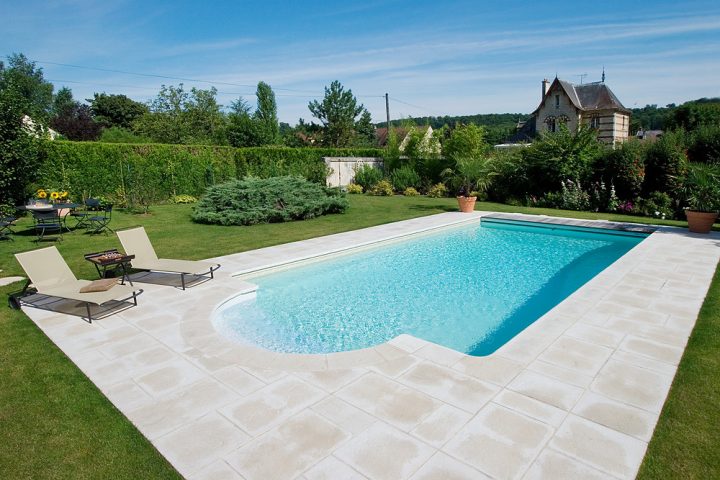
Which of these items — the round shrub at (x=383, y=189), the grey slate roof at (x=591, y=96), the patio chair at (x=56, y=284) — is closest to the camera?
the patio chair at (x=56, y=284)

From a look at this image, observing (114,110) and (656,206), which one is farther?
(114,110)

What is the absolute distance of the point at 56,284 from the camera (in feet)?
20.4

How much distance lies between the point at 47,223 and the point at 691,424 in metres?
14.1

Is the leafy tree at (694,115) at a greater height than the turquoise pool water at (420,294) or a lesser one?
greater

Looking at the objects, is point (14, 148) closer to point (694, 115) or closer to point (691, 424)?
point (691, 424)

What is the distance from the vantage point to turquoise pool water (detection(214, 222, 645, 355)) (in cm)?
601

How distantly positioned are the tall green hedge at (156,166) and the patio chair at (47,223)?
3.90m

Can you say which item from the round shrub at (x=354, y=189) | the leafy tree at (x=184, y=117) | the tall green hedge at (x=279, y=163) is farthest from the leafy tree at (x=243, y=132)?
the round shrub at (x=354, y=189)

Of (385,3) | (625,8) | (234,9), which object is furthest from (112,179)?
(625,8)

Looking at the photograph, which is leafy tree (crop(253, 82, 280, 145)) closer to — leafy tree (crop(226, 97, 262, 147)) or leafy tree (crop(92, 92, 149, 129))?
leafy tree (crop(226, 97, 262, 147))

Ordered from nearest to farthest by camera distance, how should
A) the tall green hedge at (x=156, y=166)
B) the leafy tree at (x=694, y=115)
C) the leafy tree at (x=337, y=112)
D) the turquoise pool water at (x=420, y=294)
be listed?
the turquoise pool water at (x=420, y=294) < the tall green hedge at (x=156, y=166) < the leafy tree at (x=694, y=115) < the leafy tree at (x=337, y=112)

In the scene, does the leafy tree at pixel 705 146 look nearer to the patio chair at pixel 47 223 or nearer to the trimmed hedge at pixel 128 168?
the trimmed hedge at pixel 128 168

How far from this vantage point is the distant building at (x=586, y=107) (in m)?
36.2

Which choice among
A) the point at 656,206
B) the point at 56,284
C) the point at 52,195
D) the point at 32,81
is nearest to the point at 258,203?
the point at 52,195
